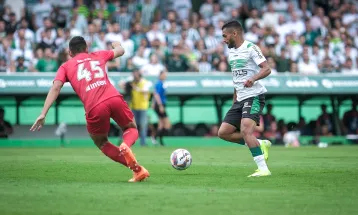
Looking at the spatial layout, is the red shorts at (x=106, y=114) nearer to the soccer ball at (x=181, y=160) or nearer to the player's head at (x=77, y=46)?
the player's head at (x=77, y=46)

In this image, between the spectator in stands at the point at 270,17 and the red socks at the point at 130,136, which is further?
the spectator in stands at the point at 270,17

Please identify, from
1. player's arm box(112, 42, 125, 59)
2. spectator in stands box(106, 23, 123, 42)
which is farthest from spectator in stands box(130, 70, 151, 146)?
player's arm box(112, 42, 125, 59)

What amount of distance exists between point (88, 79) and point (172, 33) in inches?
637

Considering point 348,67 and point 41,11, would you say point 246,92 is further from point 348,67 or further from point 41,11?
point 41,11

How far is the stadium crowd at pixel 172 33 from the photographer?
2522 centimetres

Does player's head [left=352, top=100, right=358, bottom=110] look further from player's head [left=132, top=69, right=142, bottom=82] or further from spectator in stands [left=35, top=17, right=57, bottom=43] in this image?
spectator in stands [left=35, top=17, right=57, bottom=43]

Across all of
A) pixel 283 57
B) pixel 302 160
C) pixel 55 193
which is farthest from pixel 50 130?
pixel 55 193

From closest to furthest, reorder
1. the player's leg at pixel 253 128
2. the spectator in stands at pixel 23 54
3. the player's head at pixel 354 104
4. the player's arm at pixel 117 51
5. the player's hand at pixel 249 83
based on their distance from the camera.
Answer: the player's arm at pixel 117 51 < the player's hand at pixel 249 83 < the player's leg at pixel 253 128 < the spectator in stands at pixel 23 54 < the player's head at pixel 354 104

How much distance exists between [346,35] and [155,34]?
7157 mm

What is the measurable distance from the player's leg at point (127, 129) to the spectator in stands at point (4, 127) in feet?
48.4

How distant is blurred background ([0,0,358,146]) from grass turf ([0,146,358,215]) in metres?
10.2

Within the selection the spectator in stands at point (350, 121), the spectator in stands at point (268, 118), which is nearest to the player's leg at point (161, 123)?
the spectator in stands at point (268, 118)

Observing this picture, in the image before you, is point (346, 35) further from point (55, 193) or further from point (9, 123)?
point (55, 193)

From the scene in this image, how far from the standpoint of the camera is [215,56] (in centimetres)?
2628
